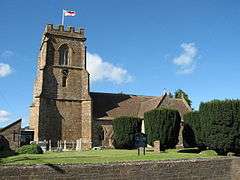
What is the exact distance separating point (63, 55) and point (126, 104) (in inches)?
494

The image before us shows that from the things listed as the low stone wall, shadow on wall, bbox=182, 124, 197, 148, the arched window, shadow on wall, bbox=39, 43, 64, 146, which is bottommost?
the low stone wall

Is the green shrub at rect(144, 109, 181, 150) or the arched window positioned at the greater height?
the arched window

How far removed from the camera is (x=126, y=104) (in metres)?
56.1

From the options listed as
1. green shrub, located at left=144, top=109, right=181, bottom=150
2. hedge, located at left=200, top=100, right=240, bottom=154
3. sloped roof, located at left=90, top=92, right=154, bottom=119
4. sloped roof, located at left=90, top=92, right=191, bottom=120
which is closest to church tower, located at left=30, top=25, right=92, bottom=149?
sloped roof, located at left=90, top=92, right=191, bottom=120

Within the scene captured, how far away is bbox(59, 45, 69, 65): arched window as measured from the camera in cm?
5057

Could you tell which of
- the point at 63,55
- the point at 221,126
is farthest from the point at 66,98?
the point at 221,126

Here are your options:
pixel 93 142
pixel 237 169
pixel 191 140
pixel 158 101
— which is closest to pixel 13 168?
pixel 237 169

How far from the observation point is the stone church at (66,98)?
155 ft

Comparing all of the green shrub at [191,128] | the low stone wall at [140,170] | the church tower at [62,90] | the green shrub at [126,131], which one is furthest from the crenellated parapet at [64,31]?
the low stone wall at [140,170]

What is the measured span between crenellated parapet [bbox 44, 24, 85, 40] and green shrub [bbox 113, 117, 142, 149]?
14644 millimetres

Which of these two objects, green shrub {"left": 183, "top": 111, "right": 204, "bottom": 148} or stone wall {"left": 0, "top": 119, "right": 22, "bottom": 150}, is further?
stone wall {"left": 0, "top": 119, "right": 22, "bottom": 150}

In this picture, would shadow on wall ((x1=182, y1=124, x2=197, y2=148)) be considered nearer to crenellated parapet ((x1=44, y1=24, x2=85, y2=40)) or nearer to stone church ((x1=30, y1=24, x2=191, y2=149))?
stone church ((x1=30, y1=24, x2=191, y2=149))

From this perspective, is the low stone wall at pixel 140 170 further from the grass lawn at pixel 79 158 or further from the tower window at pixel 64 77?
the tower window at pixel 64 77

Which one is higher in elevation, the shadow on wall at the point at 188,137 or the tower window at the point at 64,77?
the tower window at the point at 64,77
